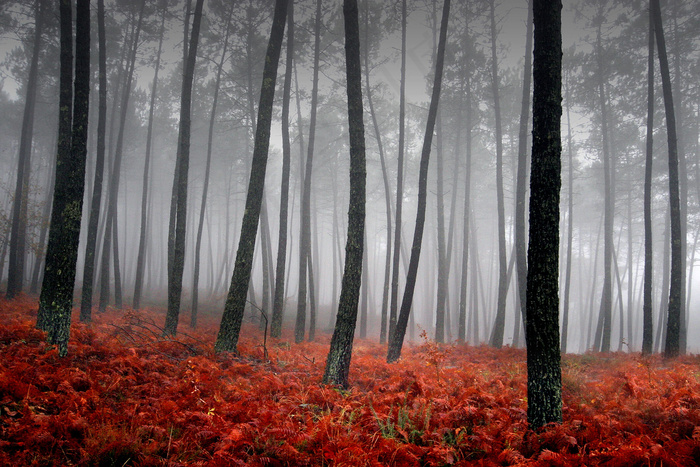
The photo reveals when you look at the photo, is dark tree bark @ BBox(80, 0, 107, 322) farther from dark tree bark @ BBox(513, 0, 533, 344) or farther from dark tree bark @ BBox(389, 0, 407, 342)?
dark tree bark @ BBox(513, 0, 533, 344)

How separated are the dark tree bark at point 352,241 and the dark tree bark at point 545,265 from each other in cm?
302

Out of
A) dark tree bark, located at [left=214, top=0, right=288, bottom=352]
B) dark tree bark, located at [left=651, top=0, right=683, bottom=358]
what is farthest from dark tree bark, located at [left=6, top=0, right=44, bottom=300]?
dark tree bark, located at [left=651, top=0, right=683, bottom=358]

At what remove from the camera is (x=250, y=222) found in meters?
8.23

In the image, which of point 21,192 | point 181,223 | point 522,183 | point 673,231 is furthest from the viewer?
point 21,192

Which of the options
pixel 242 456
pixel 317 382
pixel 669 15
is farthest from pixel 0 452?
pixel 669 15

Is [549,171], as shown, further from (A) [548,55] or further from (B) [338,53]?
(B) [338,53]

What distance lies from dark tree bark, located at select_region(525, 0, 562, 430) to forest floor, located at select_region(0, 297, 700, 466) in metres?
0.39

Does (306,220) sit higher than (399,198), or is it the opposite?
(399,198)

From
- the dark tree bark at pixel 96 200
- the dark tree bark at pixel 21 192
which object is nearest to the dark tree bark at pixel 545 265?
the dark tree bark at pixel 96 200

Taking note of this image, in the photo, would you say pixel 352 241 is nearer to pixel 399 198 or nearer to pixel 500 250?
pixel 399 198

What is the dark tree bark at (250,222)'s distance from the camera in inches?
319

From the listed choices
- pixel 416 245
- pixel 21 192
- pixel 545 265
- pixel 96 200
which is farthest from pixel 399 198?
pixel 21 192

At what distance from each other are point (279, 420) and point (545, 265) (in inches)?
148

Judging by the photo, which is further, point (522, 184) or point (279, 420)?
point (522, 184)
